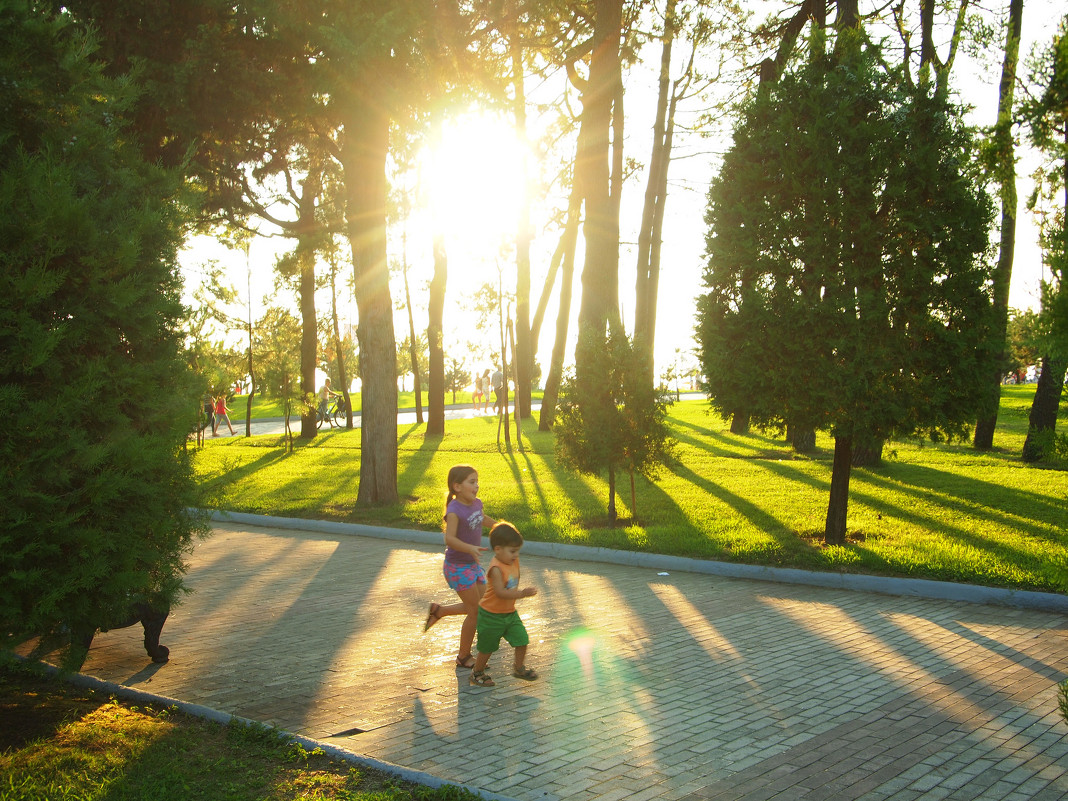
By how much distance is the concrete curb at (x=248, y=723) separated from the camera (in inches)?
167

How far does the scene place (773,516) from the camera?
12.1 metres

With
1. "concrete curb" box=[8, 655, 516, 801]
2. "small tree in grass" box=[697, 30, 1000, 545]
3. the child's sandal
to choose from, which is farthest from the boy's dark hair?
"small tree in grass" box=[697, 30, 1000, 545]

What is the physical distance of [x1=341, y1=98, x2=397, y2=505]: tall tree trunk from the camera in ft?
44.4

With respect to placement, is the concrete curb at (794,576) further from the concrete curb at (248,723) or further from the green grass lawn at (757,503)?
the concrete curb at (248,723)

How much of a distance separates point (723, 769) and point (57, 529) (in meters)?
3.79

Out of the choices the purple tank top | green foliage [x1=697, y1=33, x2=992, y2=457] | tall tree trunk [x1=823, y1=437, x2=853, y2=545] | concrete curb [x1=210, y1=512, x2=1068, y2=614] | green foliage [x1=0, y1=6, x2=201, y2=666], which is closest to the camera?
green foliage [x1=0, y1=6, x2=201, y2=666]

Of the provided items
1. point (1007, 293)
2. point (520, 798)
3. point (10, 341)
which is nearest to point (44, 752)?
point (10, 341)

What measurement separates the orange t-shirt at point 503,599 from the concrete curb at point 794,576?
81.5 inches

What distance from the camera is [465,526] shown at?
6.23 meters

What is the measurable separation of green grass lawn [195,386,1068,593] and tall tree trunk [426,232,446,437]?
17.3 ft

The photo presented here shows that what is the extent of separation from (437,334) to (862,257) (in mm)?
20125

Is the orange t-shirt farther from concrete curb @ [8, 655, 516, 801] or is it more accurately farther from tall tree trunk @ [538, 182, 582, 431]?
tall tree trunk @ [538, 182, 582, 431]

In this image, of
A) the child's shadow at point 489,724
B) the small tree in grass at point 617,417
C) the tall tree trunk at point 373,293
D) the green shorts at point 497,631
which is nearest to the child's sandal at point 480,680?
the child's shadow at point 489,724

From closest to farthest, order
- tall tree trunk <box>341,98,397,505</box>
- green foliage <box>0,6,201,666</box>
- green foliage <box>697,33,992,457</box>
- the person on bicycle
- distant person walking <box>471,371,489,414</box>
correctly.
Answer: green foliage <box>0,6,201,666</box> < green foliage <box>697,33,992,457</box> < tall tree trunk <box>341,98,397,505</box> < the person on bicycle < distant person walking <box>471,371,489,414</box>
